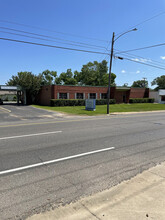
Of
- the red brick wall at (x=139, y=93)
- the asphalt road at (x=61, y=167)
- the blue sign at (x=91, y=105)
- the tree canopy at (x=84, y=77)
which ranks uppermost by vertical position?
the tree canopy at (x=84, y=77)

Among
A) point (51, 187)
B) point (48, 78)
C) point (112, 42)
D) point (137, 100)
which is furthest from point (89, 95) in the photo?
point (48, 78)

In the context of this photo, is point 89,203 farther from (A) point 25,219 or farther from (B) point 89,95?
(B) point 89,95

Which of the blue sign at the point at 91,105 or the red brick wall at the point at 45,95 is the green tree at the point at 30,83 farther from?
the blue sign at the point at 91,105

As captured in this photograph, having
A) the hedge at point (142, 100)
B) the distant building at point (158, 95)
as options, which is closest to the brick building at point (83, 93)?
the hedge at point (142, 100)

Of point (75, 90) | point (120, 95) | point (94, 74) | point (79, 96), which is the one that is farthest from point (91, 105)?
point (94, 74)

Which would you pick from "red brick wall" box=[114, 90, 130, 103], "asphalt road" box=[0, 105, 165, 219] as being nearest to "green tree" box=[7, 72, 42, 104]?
"red brick wall" box=[114, 90, 130, 103]

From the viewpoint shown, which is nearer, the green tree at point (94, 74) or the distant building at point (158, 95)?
the distant building at point (158, 95)

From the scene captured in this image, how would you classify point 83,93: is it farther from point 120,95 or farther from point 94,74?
point 94,74

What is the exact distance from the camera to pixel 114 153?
5.44m

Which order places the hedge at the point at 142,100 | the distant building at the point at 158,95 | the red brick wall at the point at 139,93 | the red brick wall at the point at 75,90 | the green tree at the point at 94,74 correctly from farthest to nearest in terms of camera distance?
the green tree at the point at 94,74, the distant building at the point at 158,95, the red brick wall at the point at 139,93, the hedge at the point at 142,100, the red brick wall at the point at 75,90

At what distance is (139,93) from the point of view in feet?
136

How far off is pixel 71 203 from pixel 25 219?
30.1 inches

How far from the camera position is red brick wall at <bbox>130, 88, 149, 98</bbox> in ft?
133

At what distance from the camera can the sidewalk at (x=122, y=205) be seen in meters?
2.55
